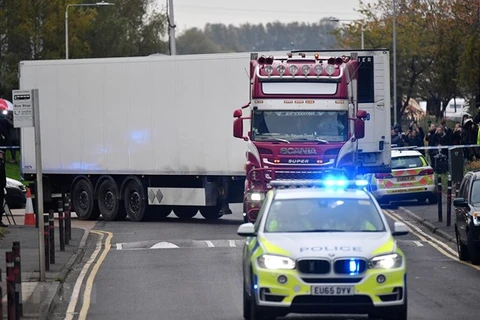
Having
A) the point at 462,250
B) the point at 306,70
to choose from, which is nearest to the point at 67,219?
the point at 306,70

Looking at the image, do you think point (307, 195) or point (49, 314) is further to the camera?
point (49, 314)

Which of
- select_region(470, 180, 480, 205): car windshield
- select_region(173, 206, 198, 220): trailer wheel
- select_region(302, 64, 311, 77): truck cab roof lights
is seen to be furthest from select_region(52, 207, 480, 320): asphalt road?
select_region(173, 206, 198, 220): trailer wheel

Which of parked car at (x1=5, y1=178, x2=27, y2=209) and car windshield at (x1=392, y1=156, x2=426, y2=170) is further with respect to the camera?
parked car at (x1=5, y1=178, x2=27, y2=209)

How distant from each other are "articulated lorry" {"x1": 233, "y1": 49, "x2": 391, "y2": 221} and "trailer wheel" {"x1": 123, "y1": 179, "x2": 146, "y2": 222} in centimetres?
592

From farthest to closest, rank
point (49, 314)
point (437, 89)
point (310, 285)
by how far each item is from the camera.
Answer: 1. point (437, 89)
2. point (49, 314)
3. point (310, 285)

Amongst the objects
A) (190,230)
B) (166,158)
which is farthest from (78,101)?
(190,230)

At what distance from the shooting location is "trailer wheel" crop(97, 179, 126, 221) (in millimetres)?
32094

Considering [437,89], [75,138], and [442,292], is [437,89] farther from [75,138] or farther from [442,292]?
[442,292]

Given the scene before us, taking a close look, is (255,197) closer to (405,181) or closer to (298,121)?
(298,121)

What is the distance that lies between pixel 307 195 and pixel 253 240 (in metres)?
0.90

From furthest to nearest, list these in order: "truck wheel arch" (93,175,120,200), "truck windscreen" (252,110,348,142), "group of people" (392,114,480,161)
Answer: "group of people" (392,114,480,161), "truck wheel arch" (93,175,120,200), "truck windscreen" (252,110,348,142)

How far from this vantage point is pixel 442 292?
17672mm

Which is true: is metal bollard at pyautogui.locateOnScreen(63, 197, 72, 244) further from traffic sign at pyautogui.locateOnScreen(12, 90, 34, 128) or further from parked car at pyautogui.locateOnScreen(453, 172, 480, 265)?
parked car at pyautogui.locateOnScreen(453, 172, 480, 265)

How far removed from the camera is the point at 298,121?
25.5m
